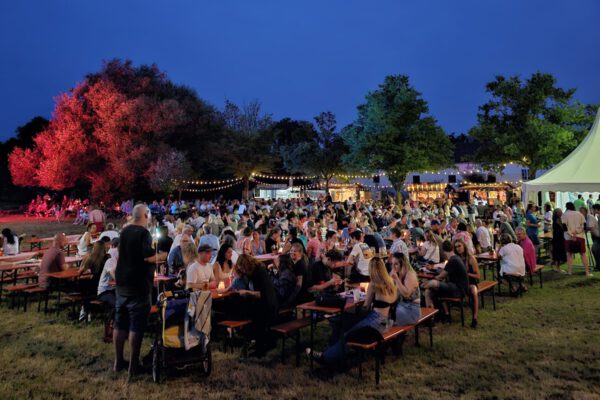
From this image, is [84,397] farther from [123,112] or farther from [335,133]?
[335,133]

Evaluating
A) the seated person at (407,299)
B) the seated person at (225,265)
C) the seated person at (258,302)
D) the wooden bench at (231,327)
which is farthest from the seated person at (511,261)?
the wooden bench at (231,327)

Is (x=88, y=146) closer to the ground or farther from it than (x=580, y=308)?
farther from it

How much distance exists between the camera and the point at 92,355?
532 cm

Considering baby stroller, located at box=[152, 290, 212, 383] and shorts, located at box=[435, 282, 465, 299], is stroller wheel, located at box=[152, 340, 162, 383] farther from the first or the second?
shorts, located at box=[435, 282, 465, 299]

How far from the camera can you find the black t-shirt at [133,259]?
177 inches

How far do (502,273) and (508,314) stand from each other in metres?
1.27

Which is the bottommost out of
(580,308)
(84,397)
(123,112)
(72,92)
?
(84,397)

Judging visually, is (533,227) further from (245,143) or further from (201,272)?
(245,143)

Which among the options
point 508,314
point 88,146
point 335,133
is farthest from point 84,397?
point 335,133

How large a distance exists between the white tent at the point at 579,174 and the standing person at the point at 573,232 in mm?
1568

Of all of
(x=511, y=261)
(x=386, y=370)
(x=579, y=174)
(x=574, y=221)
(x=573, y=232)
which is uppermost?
(x=579, y=174)

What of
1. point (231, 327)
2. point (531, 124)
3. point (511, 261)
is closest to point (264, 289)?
point (231, 327)

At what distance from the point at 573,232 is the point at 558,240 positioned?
0.54 m

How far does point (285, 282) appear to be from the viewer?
587 centimetres
